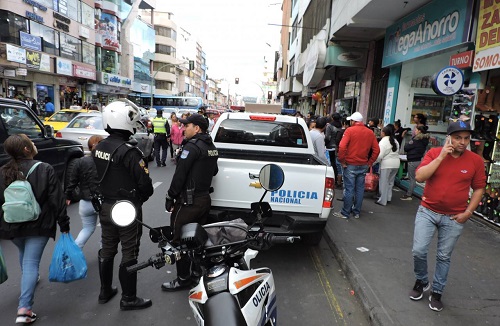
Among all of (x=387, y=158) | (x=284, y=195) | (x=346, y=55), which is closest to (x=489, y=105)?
(x=387, y=158)

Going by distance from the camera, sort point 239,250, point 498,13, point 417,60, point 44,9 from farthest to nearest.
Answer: point 44,9 → point 417,60 → point 498,13 → point 239,250

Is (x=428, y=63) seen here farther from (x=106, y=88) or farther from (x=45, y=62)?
(x=106, y=88)

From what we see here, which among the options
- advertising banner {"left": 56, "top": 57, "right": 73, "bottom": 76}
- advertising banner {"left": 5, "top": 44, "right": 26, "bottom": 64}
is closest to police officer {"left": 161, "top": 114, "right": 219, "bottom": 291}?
advertising banner {"left": 5, "top": 44, "right": 26, "bottom": 64}

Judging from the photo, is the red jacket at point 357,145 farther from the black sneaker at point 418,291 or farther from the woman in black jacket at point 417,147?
the black sneaker at point 418,291

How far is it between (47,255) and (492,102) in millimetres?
8020

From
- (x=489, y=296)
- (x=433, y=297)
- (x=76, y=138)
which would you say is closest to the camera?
(x=433, y=297)

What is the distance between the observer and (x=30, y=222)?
10.4ft

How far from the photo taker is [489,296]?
3.86 meters

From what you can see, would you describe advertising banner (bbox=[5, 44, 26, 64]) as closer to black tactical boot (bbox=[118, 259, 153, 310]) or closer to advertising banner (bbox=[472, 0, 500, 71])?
black tactical boot (bbox=[118, 259, 153, 310])

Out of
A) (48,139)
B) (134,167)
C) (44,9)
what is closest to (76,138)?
(48,139)

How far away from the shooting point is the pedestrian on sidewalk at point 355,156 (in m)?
6.36

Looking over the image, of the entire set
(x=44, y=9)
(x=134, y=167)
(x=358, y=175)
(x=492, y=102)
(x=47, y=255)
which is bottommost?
(x=47, y=255)

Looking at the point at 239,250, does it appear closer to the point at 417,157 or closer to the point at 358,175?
the point at 358,175

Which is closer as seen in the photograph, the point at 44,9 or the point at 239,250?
the point at 239,250
